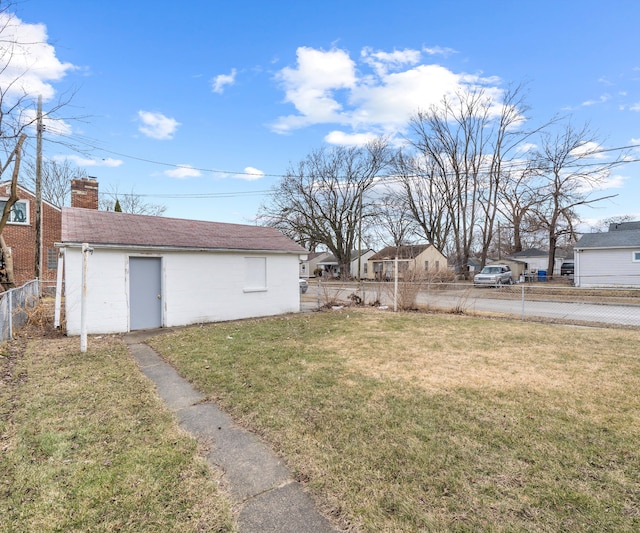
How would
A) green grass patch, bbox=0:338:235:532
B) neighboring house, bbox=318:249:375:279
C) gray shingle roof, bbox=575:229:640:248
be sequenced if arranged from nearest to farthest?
green grass patch, bbox=0:338:235:532
gray shingle roof, bbox=575:229:640:248
neighboring house, bbox=318:249:375:279

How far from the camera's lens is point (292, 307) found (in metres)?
12.2

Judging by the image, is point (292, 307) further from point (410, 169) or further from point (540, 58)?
point (410, 169)

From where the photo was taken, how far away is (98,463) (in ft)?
8.97

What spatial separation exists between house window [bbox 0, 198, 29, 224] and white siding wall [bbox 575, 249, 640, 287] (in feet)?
110

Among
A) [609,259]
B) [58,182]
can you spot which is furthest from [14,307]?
[609,259]

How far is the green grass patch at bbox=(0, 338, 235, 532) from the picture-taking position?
2127mm

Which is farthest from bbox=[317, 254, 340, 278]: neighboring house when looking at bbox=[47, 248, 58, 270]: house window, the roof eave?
the roof eave

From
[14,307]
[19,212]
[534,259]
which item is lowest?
[14,307]

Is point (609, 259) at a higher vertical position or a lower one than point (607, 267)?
higher

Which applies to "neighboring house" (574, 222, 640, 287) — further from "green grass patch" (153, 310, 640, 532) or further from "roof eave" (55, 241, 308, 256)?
"roof eave" (55, 241, 308, 256)

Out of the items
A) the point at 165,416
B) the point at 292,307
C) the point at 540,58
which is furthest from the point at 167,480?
the point at 540,58

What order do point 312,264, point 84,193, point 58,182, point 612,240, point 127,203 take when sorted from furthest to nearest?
point 312,264 → point 127,203 → point 58,182 → point 612,240 → point 84,193

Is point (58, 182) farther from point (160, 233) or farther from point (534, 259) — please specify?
point (534, 259)

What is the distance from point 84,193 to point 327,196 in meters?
25.3
